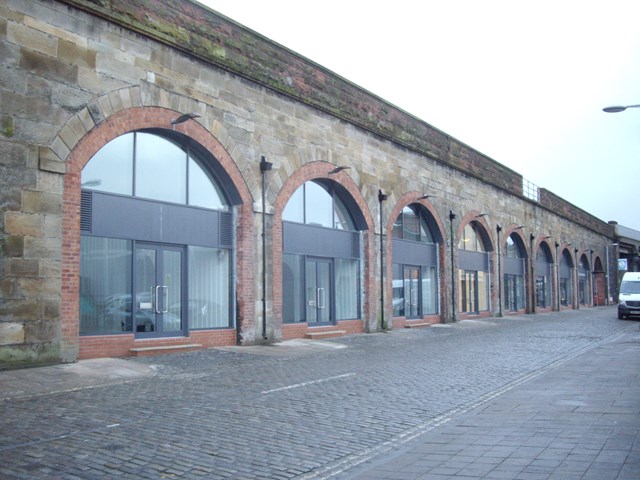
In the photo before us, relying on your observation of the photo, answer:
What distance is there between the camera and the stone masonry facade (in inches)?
487

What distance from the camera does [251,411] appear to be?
29.5 ft

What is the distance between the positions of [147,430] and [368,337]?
48.1 ft

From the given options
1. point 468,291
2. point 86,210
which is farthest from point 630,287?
point 86,210

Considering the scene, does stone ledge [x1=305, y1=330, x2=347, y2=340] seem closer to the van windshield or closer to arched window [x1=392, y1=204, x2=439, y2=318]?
arched window [x1=392, y1=204, x2=439, y2=318]

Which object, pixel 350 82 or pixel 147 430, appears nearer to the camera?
pixel 147 430

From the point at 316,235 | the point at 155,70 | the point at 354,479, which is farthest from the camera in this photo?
the point at 316,235

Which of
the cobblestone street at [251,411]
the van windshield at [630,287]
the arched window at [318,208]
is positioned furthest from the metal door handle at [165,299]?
the van windshield at [630,287]

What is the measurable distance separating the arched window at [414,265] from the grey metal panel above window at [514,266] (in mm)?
10173

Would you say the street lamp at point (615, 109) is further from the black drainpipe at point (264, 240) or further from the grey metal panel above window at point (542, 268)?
the grey metal panel above window at point (542, 268)

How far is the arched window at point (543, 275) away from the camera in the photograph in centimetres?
4414

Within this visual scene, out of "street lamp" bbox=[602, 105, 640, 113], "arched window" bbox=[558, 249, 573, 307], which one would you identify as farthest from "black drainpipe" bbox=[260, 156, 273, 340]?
"arched window" bbox=[558, 249, 573, 307]

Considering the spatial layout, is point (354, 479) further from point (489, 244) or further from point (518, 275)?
point (518, 275)

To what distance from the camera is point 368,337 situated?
71.8 feet

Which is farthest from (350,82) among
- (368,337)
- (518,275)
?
(518,275)
